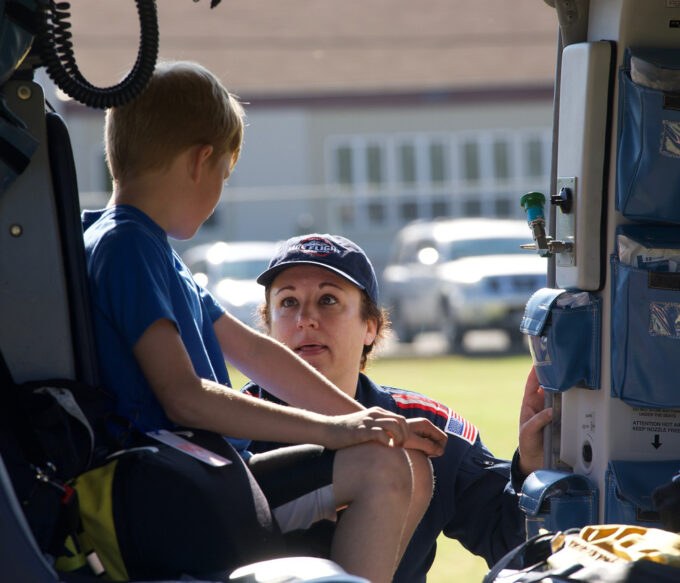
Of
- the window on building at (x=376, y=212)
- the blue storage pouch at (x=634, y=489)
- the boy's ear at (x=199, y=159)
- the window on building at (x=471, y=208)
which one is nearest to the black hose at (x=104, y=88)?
the boy's ear at (x=199, y=159)

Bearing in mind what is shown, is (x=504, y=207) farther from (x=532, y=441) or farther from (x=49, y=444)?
(x=49, y=444)

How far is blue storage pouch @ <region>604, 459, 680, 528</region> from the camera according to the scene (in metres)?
2.77

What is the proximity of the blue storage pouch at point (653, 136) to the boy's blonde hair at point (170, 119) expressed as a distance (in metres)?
1.08

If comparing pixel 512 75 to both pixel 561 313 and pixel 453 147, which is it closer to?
pixel 453 147

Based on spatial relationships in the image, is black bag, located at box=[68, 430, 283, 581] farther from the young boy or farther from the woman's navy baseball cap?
the woman's navy baseball cap

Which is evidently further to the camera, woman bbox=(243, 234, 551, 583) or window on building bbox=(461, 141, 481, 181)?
window on building bbox=(461, 141, 481, 181)

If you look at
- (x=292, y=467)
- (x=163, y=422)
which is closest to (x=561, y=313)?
(x=292, y=467)

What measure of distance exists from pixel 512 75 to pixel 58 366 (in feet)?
87.2

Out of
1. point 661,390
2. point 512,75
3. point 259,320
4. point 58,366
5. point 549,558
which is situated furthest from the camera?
point 512,75

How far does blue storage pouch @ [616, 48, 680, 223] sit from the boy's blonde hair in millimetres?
1079

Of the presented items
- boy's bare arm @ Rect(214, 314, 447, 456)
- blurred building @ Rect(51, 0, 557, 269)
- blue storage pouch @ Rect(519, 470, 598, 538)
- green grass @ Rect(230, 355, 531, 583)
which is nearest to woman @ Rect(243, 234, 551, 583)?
blue storage pouch @ Rect(519, 470, 598, 538)

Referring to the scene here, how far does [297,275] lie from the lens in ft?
10.6

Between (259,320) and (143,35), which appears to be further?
(259,320)

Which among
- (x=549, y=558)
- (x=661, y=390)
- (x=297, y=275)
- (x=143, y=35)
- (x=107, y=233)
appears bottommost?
(x=549, y=558)
